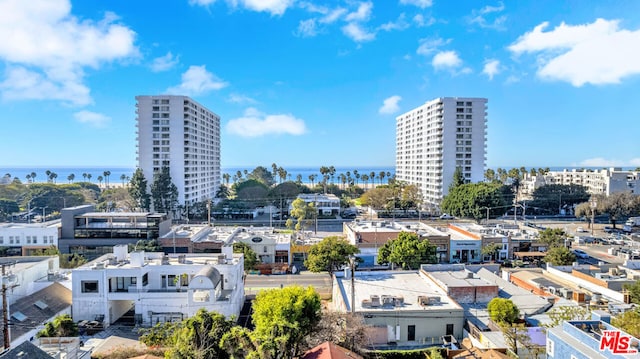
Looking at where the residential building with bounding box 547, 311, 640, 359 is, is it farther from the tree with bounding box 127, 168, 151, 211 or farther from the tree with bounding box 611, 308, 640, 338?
the tree with bounding box 127, 168, 151, 211

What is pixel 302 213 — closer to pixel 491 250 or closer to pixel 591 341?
pixel 491 250

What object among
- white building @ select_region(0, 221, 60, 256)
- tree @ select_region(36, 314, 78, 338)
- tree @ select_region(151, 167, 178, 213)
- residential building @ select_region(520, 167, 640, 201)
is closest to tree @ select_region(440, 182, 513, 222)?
residential building @ select_region(520, 167, 640, 201)

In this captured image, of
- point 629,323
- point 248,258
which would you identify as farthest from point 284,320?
point 248,258

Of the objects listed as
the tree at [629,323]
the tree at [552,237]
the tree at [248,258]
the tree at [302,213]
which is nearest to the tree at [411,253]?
the tree at [248,258]

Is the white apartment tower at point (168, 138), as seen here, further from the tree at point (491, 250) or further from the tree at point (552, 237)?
the tree at point (552, 237)

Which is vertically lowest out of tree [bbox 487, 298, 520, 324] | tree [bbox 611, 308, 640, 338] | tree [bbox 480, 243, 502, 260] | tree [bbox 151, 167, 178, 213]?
tree [bbox 480, 243, 502, 260]

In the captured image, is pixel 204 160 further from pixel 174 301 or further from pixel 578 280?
pixel 578 280
